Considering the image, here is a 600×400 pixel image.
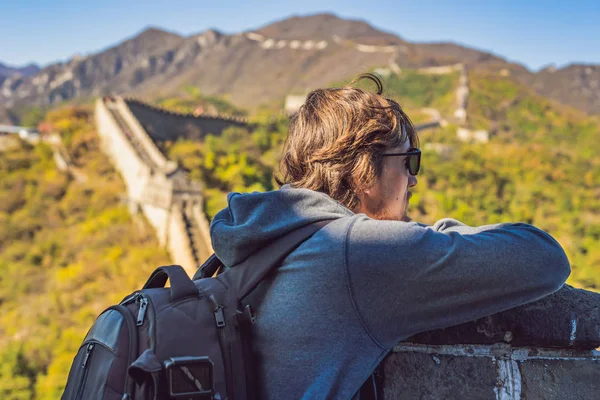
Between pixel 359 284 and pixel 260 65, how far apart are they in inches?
3333

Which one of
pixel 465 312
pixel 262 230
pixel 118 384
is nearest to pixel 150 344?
pixel 118 384

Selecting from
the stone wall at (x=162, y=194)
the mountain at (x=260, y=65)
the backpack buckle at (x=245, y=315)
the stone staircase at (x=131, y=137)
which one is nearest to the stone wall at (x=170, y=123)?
the stone staircase at (x=131, y=137)

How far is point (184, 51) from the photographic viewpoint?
102m

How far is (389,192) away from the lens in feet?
5.31

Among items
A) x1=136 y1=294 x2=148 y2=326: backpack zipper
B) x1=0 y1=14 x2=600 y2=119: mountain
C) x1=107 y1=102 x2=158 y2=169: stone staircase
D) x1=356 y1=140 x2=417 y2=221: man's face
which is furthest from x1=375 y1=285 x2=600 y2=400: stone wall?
x1=0 y1=14 x2=600 y2=119: mountain

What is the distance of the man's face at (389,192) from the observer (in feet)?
5.20

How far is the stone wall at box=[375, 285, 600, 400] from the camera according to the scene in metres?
1.44

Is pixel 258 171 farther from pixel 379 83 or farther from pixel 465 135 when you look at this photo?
pixel 465 135

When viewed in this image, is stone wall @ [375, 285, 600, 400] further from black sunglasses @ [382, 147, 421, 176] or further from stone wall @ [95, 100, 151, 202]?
stone wall @ [95, 100, 151, 202]

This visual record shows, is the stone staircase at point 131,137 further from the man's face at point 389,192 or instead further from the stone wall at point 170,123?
the man's face at point 389,192

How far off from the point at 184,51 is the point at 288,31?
20.8 m

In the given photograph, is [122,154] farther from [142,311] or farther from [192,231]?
[142,311]

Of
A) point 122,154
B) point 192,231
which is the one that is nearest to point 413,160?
point 192,231

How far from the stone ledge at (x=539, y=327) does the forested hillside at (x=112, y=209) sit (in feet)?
2.74
